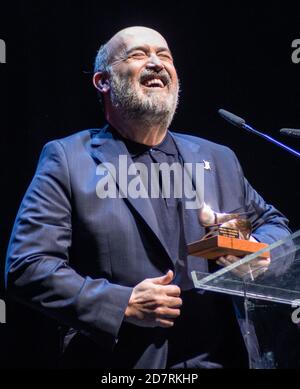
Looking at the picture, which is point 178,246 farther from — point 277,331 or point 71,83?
point 71,83

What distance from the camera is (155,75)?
2.97 m

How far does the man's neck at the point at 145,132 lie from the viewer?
296 cm

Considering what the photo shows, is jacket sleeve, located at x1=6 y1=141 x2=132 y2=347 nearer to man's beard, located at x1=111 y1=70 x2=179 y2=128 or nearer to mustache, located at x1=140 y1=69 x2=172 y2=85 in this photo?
man's beard, located at x1=111 y1=70 x2=179 y2=128

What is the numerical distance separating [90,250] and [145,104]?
0.76 m

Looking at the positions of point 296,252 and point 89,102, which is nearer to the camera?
point 296,252

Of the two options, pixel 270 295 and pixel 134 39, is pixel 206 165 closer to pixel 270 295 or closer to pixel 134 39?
pixel 134 39

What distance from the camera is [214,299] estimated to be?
254cm

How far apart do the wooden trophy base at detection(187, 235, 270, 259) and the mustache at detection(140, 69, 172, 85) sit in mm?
1018

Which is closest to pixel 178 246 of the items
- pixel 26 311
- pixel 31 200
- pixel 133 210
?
pixel 133 210

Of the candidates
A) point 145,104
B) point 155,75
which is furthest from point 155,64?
point 145,104

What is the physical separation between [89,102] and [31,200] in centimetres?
112

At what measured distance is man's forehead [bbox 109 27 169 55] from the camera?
304 cm

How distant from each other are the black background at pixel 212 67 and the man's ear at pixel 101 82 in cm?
26
